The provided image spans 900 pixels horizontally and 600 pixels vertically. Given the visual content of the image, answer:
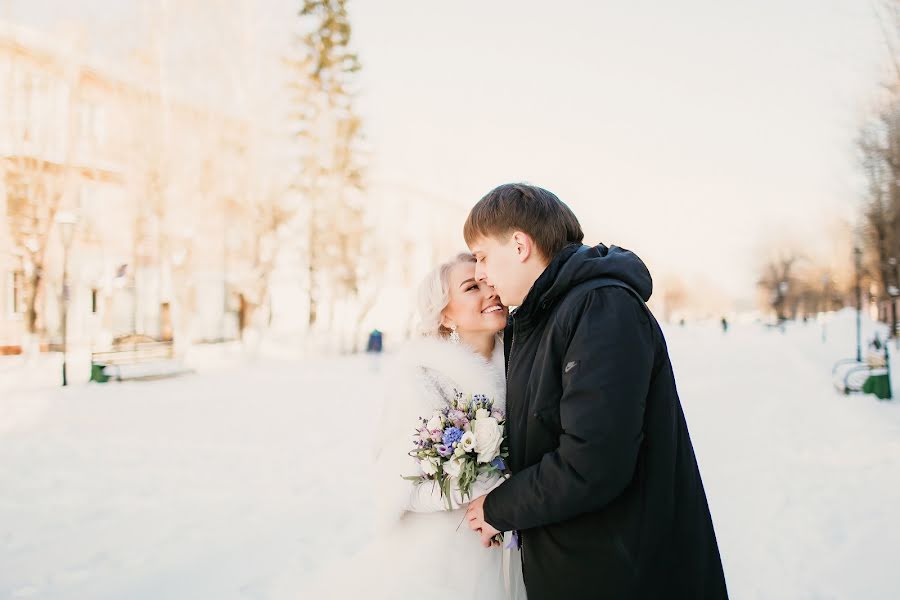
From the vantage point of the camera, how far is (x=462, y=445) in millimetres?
2164

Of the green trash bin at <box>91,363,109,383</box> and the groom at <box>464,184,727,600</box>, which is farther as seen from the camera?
the green trash bin at <box>91,363,109,383</box>

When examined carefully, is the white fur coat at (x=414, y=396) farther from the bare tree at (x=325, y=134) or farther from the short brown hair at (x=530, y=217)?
the bare tree at (x=325, y=134)

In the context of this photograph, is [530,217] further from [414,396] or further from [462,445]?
[414,396]

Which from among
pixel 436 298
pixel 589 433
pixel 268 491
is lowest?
pixel 268 491

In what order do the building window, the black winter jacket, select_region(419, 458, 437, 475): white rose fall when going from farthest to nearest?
1. the building window
2. select_region(419, 458, 437, 475): white rose
3. the black winter jacket

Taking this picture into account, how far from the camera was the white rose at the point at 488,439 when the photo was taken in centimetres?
215

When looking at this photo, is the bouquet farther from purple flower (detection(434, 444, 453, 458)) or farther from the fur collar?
the fur collar

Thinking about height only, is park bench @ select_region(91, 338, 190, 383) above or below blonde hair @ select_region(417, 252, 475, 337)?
below

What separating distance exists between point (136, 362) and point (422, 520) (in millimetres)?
16769

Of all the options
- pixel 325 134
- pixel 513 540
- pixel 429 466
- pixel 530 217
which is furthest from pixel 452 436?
pixel 325 134

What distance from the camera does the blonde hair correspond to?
2979 millimetres

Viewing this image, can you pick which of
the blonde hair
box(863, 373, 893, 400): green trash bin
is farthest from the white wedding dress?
box(863, 373, 893, 400): green trash bin

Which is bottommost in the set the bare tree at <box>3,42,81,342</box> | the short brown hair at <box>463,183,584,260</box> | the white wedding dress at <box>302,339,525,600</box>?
the white wedding dress at <box>302,339,525,600</box>

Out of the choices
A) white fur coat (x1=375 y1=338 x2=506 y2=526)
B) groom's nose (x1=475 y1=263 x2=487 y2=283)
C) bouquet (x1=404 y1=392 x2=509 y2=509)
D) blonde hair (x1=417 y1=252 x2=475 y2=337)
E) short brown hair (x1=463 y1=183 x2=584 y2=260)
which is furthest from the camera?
blonde hair (x1=417 y1=252 x2=475 y2=337)
